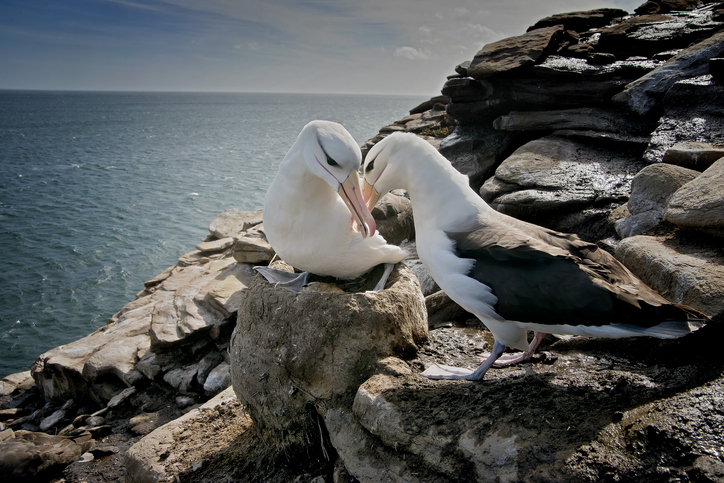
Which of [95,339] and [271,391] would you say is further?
[95,339]

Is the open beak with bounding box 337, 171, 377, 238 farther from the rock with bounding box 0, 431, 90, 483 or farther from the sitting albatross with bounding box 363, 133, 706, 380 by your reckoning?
the rock with bounding box 0, 431, 90, 483

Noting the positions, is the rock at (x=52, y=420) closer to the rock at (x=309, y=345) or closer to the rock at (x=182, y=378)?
the rock at (x=182, y=378)

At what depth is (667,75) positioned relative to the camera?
6820mm

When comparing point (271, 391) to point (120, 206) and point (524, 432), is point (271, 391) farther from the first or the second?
point (120, 206)

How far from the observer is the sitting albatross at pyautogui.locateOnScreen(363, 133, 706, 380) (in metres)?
2.81

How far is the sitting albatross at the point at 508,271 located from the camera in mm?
2814

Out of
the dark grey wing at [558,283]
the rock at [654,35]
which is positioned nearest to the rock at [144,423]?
the dark grey wing at [558,283]

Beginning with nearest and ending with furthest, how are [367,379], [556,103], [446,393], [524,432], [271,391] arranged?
[524,432], [446,393], [367,379], [271,391], [556,103]

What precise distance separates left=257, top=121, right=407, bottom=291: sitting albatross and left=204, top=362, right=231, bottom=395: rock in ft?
9.65


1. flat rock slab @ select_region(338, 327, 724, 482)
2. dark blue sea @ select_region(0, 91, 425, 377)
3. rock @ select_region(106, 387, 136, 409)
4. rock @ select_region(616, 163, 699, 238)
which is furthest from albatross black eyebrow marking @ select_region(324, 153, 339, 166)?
dark blue sea @ select_region(0, 91, 425, 377)

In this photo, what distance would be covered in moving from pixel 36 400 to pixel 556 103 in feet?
35.0

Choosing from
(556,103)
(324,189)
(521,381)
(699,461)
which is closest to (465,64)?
(556,103)

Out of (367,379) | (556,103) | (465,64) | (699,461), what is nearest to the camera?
(699,461)

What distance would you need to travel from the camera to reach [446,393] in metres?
3.23
